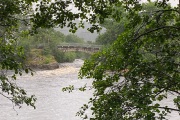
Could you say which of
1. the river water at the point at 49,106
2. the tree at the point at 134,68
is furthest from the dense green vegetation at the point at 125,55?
the river water at the point at 49,106

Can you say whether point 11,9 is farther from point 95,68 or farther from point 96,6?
point 95,68

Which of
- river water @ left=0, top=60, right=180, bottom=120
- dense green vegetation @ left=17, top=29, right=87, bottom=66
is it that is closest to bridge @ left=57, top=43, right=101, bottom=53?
dense green vegetation @ left=17, top=29, right=87, bottom=66

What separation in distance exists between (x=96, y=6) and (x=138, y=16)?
132 centimetres

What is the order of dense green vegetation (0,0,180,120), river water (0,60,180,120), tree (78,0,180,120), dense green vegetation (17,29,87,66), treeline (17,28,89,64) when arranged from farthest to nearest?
treeline (17,28,89,64) → dense green vegetation (17,29,87,66) → river water (0,60,180,120) → tree (78,0,180,120) → dense green vegetation (0,0,180,120)

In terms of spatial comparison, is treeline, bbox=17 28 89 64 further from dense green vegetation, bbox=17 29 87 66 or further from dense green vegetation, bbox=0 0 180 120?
dense green vegetation, bbox=0 0 180 120

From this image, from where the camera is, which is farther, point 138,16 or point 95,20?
point 138,16

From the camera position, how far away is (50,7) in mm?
5156

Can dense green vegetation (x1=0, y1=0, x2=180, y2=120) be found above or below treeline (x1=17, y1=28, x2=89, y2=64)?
above

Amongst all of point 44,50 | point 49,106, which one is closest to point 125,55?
point 49,106

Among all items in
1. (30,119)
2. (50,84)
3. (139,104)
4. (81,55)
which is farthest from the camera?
(81,55)

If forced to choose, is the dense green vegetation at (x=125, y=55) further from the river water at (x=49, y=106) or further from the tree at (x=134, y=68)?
the river water at (x=49, y=106)

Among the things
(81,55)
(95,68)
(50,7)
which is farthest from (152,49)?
(81,55)

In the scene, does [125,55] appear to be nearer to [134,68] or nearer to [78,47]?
[134,68]

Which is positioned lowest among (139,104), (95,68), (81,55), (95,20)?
(81,55)
